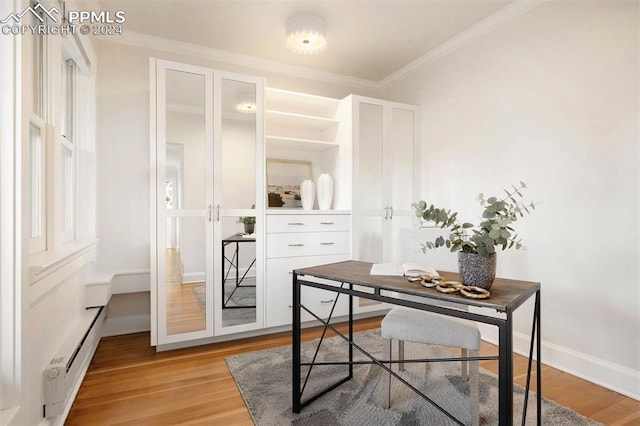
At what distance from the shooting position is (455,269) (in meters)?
2.02

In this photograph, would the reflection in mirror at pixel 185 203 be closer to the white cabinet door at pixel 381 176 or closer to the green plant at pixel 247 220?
the green plant at pixel 247 220

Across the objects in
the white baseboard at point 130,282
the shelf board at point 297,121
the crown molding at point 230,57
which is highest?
the crown molding at point 230,57

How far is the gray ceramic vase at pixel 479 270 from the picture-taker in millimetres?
1291

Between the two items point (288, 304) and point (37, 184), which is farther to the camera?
point (288, 304)

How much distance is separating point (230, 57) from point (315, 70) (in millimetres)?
913

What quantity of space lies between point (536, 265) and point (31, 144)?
312 cm

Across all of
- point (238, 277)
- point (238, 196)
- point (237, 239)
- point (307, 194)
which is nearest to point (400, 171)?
point (307, 194)

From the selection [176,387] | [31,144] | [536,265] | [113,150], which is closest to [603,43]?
[536,265]

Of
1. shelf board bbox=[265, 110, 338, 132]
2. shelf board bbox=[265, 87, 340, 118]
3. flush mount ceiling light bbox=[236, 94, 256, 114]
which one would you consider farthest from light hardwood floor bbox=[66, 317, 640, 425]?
shelf board bbox=[265, 87, 340, 118]

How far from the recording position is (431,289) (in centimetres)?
134

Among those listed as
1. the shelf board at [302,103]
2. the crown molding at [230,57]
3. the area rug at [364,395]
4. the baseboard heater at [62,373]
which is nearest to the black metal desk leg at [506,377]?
the area rug at [364,395]

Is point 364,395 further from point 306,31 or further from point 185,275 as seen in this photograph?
point 306,31

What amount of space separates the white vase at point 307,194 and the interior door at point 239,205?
512mm

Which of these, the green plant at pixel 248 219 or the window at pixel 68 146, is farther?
the green plant at pixel 248 219
